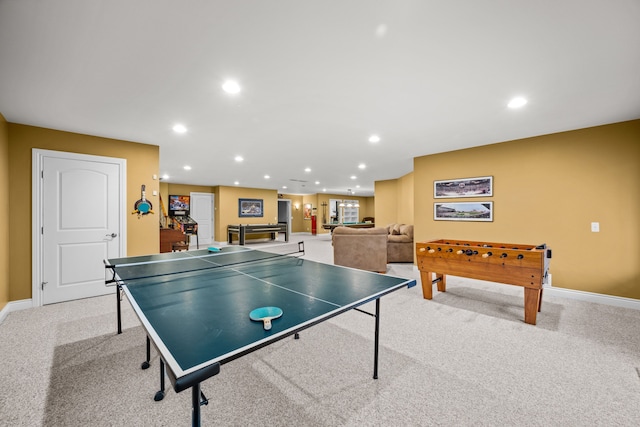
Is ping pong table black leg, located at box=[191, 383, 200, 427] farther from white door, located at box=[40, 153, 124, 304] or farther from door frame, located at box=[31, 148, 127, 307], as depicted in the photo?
door frame, located at box=[31, 148, 127, 307]

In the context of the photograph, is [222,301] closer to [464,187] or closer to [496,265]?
[496,265]

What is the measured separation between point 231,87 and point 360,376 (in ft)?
9.31

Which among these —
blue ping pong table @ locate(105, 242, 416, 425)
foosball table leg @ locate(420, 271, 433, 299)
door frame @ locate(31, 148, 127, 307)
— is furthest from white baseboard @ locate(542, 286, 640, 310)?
door frame @ locate(31, 148, 127, 307)

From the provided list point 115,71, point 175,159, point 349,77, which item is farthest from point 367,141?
point 175,159

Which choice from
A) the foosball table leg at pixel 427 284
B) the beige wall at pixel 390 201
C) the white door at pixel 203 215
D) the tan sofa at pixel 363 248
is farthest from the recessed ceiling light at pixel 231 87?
the white door at pixel 203 215

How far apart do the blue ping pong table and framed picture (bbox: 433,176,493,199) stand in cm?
364

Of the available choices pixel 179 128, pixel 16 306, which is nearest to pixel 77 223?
pixel 16 306

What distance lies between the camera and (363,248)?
17.6 feet

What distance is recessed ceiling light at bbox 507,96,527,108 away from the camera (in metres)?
2.78

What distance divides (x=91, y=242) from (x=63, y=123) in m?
1.70

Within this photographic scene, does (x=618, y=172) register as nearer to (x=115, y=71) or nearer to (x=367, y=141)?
(x=367, y=141)

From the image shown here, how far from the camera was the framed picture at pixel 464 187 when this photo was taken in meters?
4.57

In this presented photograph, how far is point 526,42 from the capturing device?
1.87 metres

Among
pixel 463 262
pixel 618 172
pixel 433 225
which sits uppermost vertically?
pixel 618 172
